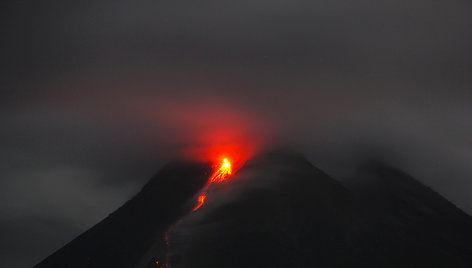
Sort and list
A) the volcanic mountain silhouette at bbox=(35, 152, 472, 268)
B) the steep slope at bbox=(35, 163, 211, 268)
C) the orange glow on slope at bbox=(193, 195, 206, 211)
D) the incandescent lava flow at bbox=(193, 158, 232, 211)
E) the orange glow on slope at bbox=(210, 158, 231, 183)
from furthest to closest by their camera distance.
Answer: the orange glow on slope at bbox=(210, 158, 231, 183), the incandescent lava flow at bbox=(193, 158, 232, 211), the orange glow on slope at bbox=(193, 195, 206, 211), the steep slope at bbox=(35, 163, 211, 268), the volcanic mountain silhouette at bbox=(35, 152, 472, 268)

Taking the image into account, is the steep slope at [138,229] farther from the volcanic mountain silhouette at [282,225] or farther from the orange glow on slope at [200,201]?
the orange glow on slope at [200,201]

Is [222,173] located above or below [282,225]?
above

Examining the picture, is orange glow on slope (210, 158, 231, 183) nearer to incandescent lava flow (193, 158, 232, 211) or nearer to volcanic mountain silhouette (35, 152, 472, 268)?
incandescent lava flow (193, 158, 232, 211)

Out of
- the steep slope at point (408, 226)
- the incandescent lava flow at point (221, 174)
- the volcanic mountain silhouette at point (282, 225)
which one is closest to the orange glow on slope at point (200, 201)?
the volcanic mountain silhouette at point (282, 225)

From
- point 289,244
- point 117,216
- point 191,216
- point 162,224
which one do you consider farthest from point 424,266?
point 117,216

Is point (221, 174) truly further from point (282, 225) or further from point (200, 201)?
point (282, 225)

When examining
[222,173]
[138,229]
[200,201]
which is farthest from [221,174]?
[138,229]

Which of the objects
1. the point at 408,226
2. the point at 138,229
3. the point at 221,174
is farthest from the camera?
the point at 221,174

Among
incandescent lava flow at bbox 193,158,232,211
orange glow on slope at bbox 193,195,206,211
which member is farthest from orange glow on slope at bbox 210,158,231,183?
orange glow on slope at bbox 193,195,206,211
